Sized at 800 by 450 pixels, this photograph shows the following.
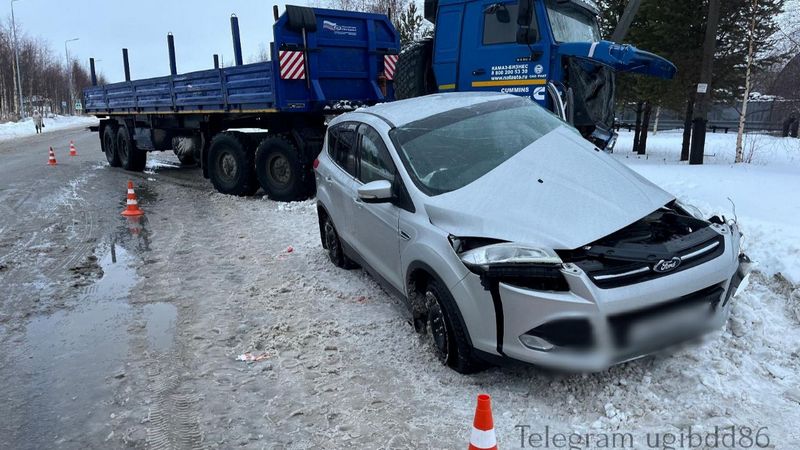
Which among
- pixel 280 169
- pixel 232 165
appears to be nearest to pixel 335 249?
pixel 280 169

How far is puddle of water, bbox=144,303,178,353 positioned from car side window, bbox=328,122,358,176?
2.13 meters

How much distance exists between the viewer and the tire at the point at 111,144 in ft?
53.0

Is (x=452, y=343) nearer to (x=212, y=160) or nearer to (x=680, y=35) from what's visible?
(x=212, y=160)

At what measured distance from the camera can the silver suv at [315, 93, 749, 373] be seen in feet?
9.86

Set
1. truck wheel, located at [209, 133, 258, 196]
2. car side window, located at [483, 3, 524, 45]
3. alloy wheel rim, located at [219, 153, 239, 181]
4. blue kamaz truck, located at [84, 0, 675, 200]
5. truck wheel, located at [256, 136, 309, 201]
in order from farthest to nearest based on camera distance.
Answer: alloy wheel rim, located at [219, 153, 239, 181], truck wheel, located at [209, 133, 258, 196], truck wheel, located at [256, 136, 309, 201], car side window, located at [483, 3, 524, 45], blue kamaz truck, located at [84, 0, 675, 200]

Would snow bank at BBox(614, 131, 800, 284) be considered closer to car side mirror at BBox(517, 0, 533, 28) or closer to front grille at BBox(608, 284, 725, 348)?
front grille at BBox(608, 284, 725, 348)

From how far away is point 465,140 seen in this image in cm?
445

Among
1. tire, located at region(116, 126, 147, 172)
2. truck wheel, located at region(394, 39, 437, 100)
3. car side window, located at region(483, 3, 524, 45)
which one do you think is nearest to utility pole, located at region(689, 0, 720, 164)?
car side window, located at region(483, 3, 524, 45)

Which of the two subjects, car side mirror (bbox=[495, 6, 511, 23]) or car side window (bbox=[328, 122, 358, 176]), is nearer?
car side window (bbox=[328, 122, 358, 176])

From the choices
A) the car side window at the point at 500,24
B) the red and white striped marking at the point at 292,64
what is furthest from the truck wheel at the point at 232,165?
the car side window at the point at 500,24

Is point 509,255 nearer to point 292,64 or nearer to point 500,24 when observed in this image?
point 500,24

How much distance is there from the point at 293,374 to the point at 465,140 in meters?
2.26

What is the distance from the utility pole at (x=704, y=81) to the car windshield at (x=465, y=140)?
27.5 feet

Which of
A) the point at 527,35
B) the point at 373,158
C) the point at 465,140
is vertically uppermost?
the point at 527,35
